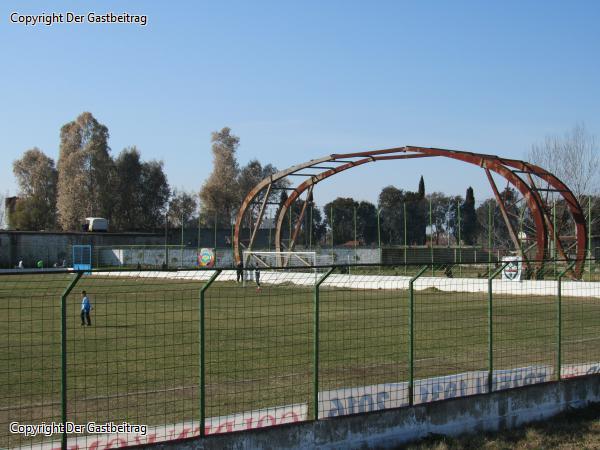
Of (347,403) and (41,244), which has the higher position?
(41,244)

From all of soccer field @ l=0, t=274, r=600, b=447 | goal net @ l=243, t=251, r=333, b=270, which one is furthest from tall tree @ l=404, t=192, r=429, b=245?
soccer field @ l=0, t=274, r=600, b=447

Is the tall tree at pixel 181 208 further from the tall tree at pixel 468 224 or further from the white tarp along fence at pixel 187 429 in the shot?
the white tarp along fence at pixel 187 429

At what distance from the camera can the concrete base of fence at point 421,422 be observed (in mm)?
7281

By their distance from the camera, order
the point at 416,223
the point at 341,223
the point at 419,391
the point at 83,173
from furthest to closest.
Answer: the point at 83,173 < the point at 341,223 < the point at 416,223 < the point at 419,391

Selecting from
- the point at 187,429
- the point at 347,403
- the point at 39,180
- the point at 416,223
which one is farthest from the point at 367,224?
the point at 39,180

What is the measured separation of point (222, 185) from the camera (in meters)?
90.4

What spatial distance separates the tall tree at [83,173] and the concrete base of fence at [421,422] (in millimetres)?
74896

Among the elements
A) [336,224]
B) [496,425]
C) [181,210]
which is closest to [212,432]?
[496,425]

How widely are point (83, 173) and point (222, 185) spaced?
1813 centimetres

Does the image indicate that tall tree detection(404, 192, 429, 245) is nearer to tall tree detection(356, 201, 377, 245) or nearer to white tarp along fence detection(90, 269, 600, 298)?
tall tree detection(356, 201, 377, 245)

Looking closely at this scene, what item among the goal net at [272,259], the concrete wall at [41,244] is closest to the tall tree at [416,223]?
the goal net at [272,259]

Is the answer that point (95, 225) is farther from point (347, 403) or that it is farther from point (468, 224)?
point (347, 403)

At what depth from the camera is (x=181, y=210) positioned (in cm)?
9356

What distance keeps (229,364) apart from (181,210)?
269 ft
